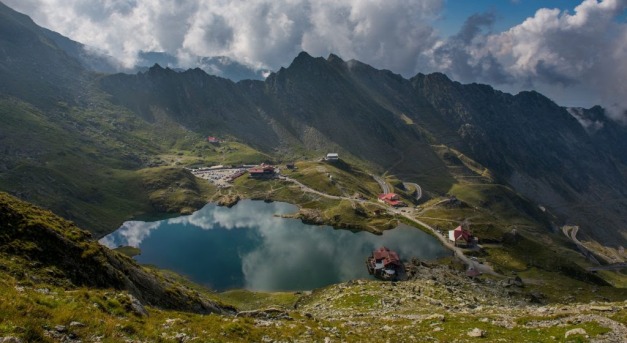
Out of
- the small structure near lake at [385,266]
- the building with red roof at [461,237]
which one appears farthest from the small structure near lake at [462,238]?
the small structure near lake at [385,266]

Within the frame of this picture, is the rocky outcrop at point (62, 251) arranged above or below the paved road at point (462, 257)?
above

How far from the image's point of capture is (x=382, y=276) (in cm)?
12581

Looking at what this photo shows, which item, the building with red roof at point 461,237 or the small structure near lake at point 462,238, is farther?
the building with red roof at point 461,237

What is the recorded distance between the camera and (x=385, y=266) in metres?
130

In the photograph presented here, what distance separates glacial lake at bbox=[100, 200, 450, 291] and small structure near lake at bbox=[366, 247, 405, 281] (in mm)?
3463

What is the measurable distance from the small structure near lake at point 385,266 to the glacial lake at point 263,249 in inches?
136

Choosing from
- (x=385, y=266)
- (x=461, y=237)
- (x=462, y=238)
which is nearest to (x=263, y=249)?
(x=385, y=266)

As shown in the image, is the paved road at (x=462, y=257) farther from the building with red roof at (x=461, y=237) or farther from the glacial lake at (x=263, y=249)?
the glacial lake at (x=263, y=249)

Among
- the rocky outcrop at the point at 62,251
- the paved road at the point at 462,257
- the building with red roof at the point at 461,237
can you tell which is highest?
the rocky outcrop at the point at 62,251

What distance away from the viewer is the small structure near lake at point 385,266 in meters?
126

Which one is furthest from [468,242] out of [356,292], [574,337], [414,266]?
[574,337]

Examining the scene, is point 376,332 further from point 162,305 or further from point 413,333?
point 162,305

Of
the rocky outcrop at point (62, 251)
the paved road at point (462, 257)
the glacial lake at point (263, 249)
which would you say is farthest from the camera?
the paved road at point (462, 257)

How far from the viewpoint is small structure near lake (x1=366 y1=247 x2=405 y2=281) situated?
12562cm
